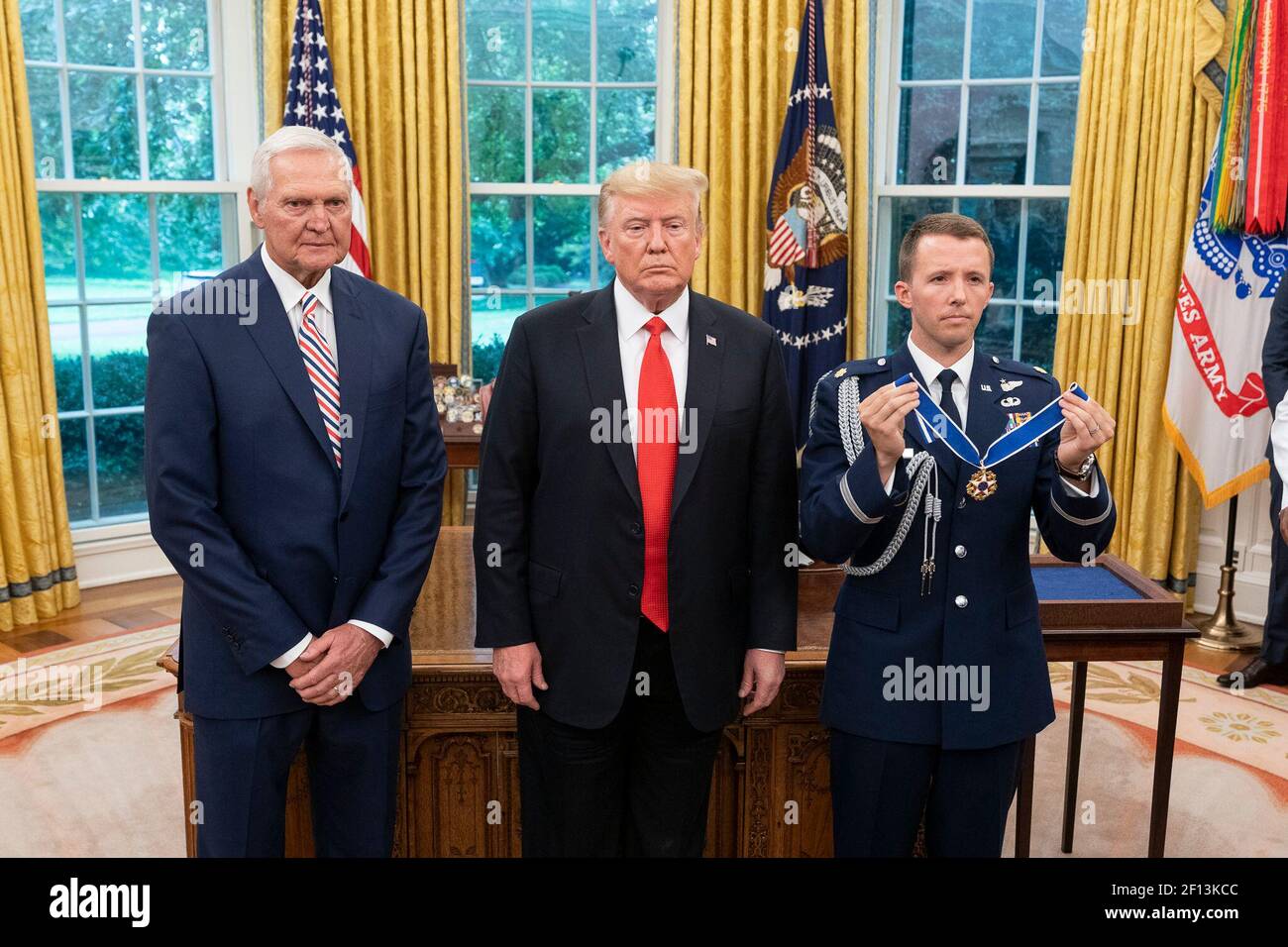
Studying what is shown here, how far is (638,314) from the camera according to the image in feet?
7.42

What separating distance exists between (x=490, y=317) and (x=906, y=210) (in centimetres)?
214

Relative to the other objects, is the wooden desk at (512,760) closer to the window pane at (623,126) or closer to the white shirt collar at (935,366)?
the white shirt collar at (935,366)

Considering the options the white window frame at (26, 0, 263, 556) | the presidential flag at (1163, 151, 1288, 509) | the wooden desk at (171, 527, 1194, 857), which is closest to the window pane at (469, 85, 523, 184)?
the white window frame at (26, 0, 263, 556)

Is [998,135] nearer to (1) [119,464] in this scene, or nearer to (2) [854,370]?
(2) [854,370]

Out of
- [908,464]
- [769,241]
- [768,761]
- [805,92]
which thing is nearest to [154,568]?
[769,241]

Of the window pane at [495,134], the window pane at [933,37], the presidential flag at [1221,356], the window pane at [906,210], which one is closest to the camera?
the presidential flag at [1221,356]

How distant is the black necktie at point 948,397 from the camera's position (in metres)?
2.25

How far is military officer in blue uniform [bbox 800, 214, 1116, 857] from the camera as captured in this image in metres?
2.18

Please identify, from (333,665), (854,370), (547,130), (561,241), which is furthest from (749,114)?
(333,665)

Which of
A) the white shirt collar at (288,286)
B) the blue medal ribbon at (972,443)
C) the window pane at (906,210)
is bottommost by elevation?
the blue medal ribbon at (972,443)

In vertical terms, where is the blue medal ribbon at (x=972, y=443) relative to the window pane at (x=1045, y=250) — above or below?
→ below

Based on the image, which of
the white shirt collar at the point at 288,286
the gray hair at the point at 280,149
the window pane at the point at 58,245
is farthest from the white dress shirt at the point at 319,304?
the window pane at the point at 58,245

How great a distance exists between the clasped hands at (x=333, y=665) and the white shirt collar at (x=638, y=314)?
2.32ft

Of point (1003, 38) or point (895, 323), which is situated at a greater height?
point (1003, 38)
